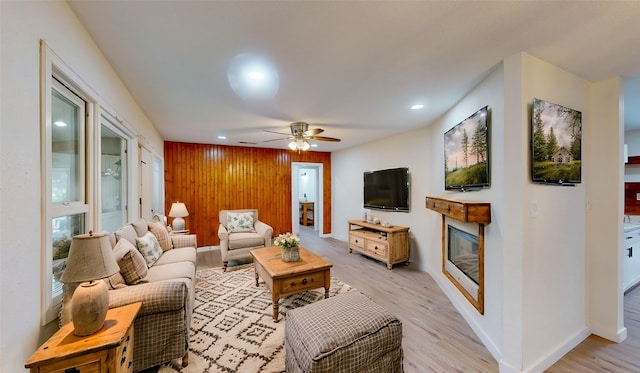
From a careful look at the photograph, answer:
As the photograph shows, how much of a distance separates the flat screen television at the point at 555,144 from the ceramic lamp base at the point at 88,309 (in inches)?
115

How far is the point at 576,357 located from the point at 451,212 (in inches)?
58.3

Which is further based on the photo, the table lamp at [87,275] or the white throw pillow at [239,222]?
the white throw pillow at [239,222]

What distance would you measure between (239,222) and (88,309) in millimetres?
3405

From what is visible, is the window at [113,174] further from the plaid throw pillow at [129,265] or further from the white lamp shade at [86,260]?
the white lamp shade at [86,260]

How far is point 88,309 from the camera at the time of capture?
4.10 ft

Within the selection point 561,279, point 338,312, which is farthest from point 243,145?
point 561,279

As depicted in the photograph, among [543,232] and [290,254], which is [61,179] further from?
[543,232]

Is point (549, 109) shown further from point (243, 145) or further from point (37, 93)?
point (243, 145)

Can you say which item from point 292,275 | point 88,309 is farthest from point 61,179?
point 292,275

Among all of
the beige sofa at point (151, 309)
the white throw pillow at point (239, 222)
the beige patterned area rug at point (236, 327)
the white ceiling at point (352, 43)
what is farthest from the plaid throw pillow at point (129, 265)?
the white throw pillow at point (239, 222)

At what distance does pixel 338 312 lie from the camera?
1.71m


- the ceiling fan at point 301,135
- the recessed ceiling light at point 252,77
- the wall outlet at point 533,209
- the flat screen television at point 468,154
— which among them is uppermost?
the recessed ceiling light at point 252,77

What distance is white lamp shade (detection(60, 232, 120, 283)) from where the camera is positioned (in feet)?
3.96

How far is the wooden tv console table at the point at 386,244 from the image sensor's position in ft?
13.3
